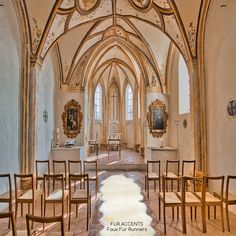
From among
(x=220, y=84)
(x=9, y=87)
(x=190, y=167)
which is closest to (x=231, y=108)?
(x=220, y=84)

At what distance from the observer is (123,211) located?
15.8 ft

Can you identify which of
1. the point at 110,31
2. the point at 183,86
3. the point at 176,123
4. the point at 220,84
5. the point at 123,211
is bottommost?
the point at 123,211

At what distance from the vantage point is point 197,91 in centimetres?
613

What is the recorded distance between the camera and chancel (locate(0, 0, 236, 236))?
4160mm

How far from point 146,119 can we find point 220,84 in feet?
16.6

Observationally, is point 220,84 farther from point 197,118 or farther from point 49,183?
point 49,183

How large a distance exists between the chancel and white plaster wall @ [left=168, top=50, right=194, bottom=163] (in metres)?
0.04

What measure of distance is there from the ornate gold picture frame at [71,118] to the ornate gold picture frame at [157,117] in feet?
11.1

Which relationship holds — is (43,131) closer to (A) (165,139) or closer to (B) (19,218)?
(B) (19,218)

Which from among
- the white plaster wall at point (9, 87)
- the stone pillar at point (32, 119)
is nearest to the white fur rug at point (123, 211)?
the stone pillar at point (32, 119)

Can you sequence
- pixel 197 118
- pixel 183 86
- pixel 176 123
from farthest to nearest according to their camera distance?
1. pixel 176 123
2. pixel 183 86
3. pixel 197 118

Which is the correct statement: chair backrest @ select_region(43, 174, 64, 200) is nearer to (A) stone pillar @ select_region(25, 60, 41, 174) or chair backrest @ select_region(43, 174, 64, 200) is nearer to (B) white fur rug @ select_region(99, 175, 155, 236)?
(A) stone pillar @ select_region(25, 60, 41, 174)

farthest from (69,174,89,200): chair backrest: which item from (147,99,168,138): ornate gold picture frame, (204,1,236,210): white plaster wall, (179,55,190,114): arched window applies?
(179,55,190,114): arched window

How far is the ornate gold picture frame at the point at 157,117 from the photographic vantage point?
9.70m
